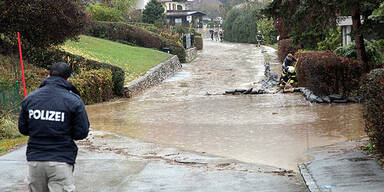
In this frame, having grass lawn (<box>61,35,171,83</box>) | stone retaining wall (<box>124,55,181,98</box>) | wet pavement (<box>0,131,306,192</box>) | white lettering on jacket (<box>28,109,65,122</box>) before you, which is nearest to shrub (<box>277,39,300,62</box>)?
stone retaining wall (<box>124,55,181,98</box>)

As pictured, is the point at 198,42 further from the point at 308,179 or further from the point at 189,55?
the point at 308,179

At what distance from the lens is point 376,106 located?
283 inches

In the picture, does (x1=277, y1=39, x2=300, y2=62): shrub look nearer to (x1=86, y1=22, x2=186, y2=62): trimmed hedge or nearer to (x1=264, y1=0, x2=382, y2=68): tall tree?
(x1=86, y1=22, x2=186, y2=62): trimmed hedge

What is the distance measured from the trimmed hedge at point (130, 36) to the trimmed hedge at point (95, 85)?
14.6 meters

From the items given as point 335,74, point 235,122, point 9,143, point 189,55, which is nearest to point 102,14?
point 189,55

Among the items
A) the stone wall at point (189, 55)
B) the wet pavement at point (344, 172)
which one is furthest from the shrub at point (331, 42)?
the wet pavement at point (344, 172)

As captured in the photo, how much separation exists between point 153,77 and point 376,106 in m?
19.1

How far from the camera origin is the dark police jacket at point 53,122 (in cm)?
479

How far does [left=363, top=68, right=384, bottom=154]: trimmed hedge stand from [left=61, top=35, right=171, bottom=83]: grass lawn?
1587 centimetres

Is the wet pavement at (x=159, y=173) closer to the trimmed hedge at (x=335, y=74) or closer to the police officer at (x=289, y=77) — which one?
the trimmed hedge at (x=335, y=74)

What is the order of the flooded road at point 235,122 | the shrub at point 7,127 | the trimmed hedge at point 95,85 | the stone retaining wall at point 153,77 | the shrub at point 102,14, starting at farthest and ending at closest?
1. the shrub at point 102,14
2. the stone retaining wall at point 153,77
3. the trimmed hedge at point 95,85
4. the shrub at point 7,127
5. the flooded road at point 235,122

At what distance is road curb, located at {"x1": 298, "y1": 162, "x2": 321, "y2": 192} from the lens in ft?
21.6

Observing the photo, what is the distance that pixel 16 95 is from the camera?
12578 mm

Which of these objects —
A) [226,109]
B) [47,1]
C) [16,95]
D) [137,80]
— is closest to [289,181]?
[16,95]
